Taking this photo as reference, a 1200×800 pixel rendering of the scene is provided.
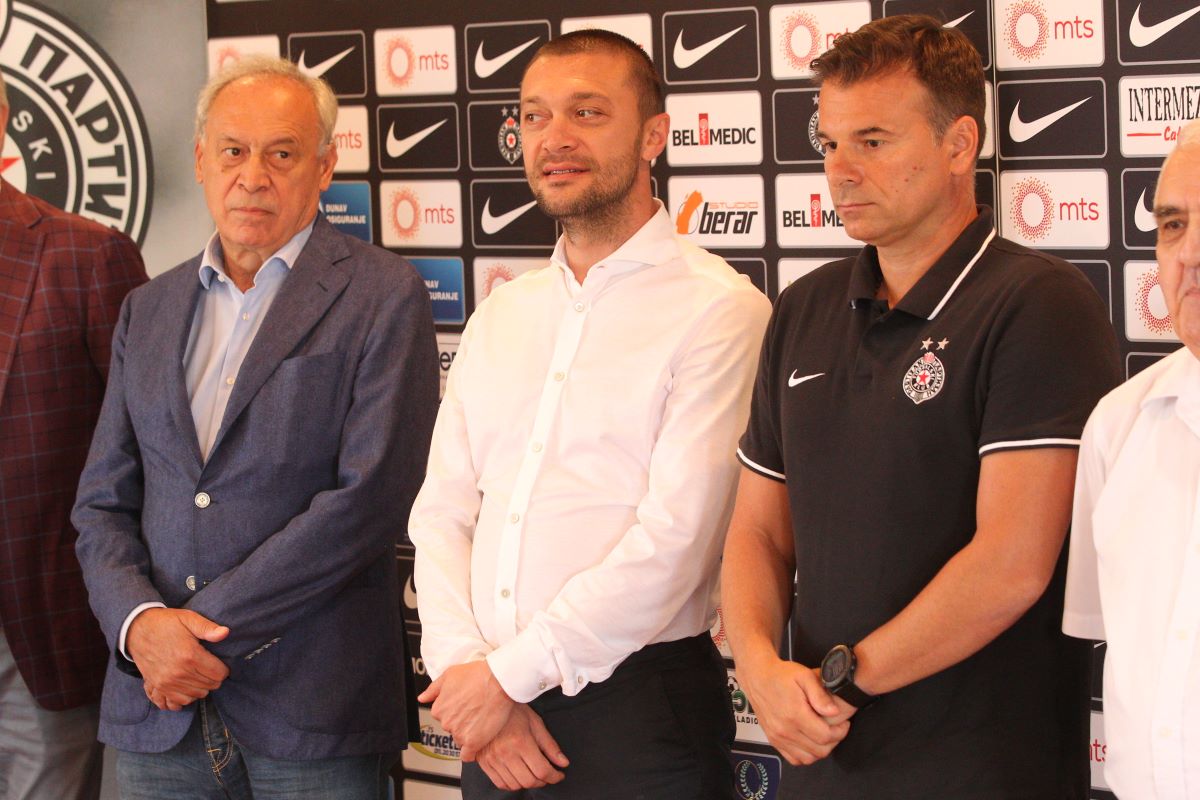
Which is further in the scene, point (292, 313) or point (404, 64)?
point (404, 64)

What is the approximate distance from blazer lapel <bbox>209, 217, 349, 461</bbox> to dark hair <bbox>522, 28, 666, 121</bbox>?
621mm

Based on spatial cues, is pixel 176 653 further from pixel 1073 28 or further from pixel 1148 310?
pixel 1073 28

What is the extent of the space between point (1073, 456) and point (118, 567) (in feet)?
5.90

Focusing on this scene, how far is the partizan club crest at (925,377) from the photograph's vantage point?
1939 mm

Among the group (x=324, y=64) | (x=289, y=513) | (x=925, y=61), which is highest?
(x=324, y=64)

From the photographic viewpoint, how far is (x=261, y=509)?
2.66 metres

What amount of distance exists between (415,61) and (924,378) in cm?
198

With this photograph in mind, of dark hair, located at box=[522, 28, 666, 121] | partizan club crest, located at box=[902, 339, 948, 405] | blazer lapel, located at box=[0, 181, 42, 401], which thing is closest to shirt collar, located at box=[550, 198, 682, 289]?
dark hair, located at box=[522, 28, 666, 121]

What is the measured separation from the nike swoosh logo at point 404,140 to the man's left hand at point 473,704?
165cm

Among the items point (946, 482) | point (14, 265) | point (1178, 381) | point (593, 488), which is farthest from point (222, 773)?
point (1178, 381)

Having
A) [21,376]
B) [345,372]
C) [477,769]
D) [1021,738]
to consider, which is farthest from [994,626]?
[21,376]

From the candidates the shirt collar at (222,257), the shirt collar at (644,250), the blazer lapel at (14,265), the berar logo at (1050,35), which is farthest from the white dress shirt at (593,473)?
the blazer lapel at (14,265)

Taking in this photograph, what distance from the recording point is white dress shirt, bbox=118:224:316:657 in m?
2.77

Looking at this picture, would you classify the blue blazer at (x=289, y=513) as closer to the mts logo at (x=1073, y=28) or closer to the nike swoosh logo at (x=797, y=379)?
the nike swoosh logo at (x=797, y=379)
